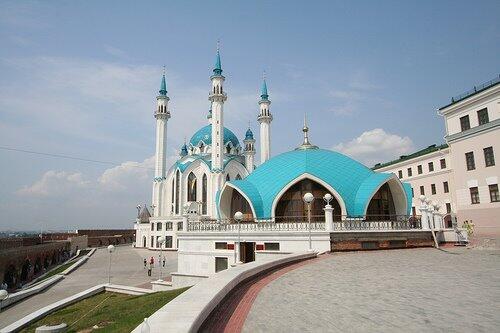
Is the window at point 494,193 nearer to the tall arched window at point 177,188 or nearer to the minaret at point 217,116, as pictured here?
the minaret at point 217,116

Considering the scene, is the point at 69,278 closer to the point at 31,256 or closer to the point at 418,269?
the point at 31,256

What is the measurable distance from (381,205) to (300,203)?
6483 millimetres

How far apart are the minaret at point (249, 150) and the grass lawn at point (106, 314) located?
48.5 meters

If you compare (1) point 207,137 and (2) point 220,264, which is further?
(1) point 207,137

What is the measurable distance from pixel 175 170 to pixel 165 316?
2112 inches

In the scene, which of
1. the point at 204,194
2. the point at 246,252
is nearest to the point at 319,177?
the point at 246,252

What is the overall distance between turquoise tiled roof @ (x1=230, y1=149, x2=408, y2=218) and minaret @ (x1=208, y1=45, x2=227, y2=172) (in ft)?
69.5

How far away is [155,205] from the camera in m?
56.9

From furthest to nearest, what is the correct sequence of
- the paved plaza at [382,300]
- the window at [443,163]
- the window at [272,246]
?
1. the window at [443,163]
2. the window at [272,246]
3. the paved plaza at [382,300]

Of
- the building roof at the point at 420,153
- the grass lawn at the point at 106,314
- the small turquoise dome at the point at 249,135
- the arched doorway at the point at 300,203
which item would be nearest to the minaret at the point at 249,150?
the small turquoise dome at the point at 249,135

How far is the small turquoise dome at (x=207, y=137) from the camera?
2488 inches

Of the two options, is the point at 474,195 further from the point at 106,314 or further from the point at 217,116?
the point at 217,116

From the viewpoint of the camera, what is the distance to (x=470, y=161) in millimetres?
28125

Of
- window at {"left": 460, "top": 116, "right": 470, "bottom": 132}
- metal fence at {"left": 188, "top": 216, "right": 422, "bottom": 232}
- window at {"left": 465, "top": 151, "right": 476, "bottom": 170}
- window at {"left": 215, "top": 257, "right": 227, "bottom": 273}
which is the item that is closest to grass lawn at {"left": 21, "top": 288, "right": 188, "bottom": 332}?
window at {"left": 215, "top": 257, "right": 227, "bottom": 273}
